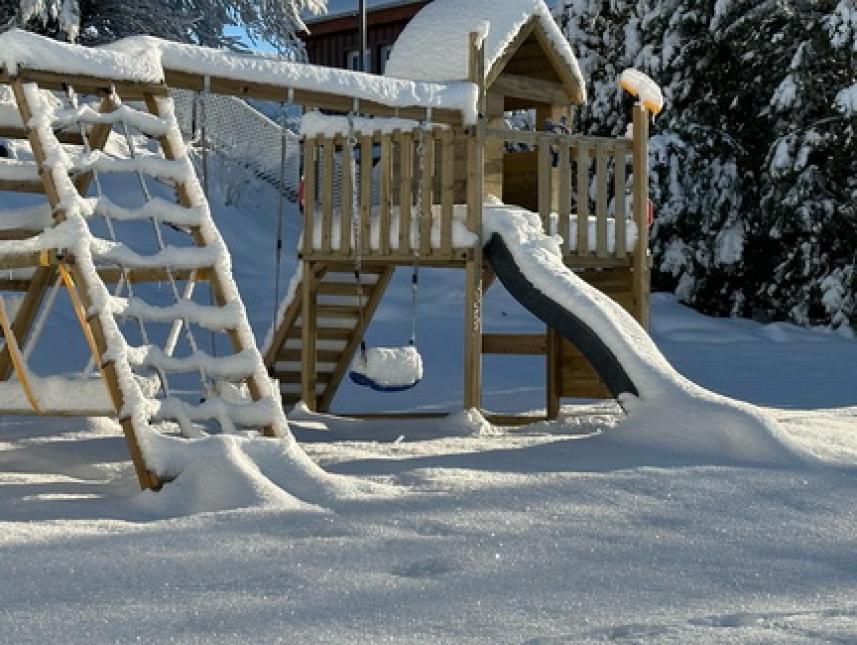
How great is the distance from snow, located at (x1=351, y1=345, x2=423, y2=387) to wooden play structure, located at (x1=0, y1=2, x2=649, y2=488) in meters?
0.79

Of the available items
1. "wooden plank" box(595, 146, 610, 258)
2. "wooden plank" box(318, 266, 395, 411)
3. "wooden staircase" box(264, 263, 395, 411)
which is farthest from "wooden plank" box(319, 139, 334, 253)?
"wooden plank" box(595, 146, 610, 258)

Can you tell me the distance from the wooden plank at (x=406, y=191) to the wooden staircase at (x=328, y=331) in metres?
1.10

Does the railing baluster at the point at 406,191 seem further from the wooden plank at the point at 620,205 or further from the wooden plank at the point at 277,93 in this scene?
the wooden plank at the point at 620,205

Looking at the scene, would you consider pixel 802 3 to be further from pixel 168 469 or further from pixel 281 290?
pixel 168 469

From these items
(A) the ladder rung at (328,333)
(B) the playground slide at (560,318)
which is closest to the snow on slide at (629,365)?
(B) the playground slide at (560,318)

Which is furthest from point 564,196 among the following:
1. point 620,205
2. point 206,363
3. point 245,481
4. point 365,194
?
point 245,481

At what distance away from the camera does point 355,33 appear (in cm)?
3209

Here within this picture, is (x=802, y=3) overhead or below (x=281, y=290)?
overhead

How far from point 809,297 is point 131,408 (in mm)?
15382

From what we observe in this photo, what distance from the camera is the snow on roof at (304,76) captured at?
7.08 meters

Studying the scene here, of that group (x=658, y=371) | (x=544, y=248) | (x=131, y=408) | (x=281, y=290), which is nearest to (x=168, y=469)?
(x=131, y=408)

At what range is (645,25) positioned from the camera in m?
21.4

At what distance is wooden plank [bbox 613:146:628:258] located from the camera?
397 inches

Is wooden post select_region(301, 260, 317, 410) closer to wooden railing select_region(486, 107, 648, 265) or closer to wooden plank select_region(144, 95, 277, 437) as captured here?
wooden railing select_region(486, 107, 648, 265)
